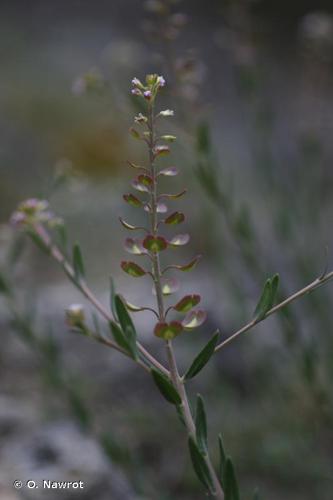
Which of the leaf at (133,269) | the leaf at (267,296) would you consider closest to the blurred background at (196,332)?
the leaf at (267,296)

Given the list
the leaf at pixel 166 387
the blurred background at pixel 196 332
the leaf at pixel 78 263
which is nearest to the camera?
the leaf at pixel 166 387

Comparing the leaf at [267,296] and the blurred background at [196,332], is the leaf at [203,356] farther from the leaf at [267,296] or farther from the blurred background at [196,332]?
the blurred background at [196,332]

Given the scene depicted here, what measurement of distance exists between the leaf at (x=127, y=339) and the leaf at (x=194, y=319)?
52 mm

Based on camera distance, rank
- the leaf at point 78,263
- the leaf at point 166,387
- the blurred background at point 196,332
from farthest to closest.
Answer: the blurred background at point 196,332 → the leaf at point 78,263 → the leaf at point 166,387

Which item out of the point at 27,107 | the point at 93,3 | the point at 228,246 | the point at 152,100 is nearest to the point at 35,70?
the point at 27,107

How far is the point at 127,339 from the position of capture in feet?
2.10

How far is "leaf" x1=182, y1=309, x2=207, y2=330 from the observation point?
66 cm

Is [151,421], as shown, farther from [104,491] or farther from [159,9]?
[159,9]

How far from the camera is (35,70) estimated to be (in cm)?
462

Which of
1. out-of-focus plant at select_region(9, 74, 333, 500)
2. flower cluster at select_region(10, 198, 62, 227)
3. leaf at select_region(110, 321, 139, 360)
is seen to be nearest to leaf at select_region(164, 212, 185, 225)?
out-of-focus plant at select_region(9, 74, 333, 500)

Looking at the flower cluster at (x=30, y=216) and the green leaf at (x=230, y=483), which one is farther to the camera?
the flower cluster at (x=30, y=216)

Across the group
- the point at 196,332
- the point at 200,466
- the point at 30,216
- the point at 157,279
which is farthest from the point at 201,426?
the point at 196,332

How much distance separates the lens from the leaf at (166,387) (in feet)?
2.03

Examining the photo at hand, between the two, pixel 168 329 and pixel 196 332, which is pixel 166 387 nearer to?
pixel 168 329
